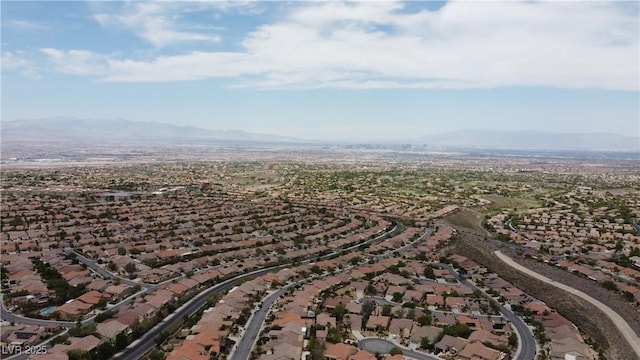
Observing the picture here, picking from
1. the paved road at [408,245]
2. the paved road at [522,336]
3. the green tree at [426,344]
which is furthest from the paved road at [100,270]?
the paved road at [522,336]

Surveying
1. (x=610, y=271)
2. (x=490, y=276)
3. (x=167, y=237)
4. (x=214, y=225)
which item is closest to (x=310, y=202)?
(x=214, y=225)

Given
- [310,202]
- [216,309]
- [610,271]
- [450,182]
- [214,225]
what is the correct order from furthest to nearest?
[450,182] → [310,202] → [214,225] → [610,271] → [216,309]

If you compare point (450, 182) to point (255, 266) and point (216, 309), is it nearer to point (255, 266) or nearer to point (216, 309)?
point (255, 266)

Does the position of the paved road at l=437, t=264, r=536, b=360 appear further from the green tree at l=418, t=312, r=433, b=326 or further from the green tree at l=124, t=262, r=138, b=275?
the green tree at l=124, t=262, r=138, b=275

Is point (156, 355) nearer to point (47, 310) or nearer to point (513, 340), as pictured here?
point (47, 310)

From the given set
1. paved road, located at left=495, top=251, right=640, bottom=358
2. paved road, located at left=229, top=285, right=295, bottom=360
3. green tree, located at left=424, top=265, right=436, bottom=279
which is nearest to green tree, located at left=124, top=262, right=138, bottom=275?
paved road, located at left=229, top=285, right=295, bottom=360

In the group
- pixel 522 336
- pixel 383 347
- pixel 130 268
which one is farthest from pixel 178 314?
pixel 522 336
